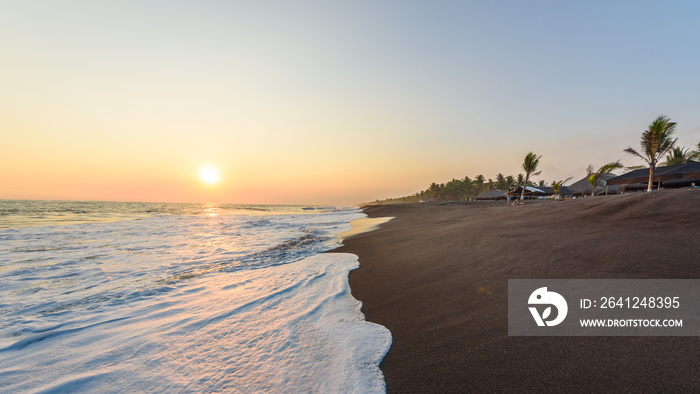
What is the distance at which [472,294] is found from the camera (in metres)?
4.36

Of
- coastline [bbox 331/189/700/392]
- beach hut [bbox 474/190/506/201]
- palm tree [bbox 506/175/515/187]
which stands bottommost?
coastline [bbox 331/189/700/392]

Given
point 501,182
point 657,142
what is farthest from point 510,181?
point 657,142

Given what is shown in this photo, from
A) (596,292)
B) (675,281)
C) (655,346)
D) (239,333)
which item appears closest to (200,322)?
(239,333)

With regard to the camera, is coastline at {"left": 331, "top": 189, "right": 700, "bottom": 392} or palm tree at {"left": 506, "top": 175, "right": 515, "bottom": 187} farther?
palm tree at {"left": 506, "top": 175, "right": 515, "bottom": 187}

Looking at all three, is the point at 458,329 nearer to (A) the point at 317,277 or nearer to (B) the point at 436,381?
(B) the point at 436,381

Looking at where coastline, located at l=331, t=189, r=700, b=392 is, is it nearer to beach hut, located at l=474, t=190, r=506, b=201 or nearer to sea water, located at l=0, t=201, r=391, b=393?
sea water, located at l=0, t=201, r=391, b=393

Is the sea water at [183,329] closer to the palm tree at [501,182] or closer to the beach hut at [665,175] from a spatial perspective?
the beach hut at [665,175]
